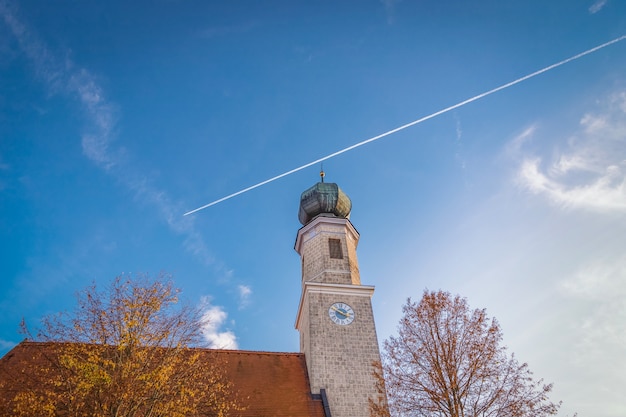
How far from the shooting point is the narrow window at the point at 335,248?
2259 cm

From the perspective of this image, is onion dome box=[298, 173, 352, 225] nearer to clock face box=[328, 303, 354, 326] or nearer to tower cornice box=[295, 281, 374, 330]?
tower cornice box=[295, 281, 374, 330]

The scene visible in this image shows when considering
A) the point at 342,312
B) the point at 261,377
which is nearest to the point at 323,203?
the point at 342,312

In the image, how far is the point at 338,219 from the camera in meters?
23.9

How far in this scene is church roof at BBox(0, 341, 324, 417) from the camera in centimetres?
1655

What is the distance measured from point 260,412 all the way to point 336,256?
895cm

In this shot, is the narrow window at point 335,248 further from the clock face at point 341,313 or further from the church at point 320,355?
the clock face at point 341,313

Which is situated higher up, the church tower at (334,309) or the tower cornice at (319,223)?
the tower cornice at (319,223)

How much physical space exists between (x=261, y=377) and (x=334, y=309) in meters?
4.65

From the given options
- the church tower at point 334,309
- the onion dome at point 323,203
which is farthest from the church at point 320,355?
the onion dome at point 323,203

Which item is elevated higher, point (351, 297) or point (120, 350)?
point (351, 297)

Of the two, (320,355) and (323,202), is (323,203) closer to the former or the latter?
(323,202)

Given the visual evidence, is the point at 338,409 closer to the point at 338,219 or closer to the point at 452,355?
the point at 452,355

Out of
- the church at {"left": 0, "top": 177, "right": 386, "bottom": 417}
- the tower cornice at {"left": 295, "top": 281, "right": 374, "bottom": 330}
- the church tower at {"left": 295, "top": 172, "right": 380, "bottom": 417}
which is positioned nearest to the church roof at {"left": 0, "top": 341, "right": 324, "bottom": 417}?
the church at {"left": 0, "top": 177, "right": 386, "bottom": 417}

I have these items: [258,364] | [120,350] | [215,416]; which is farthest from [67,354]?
[258,364]
